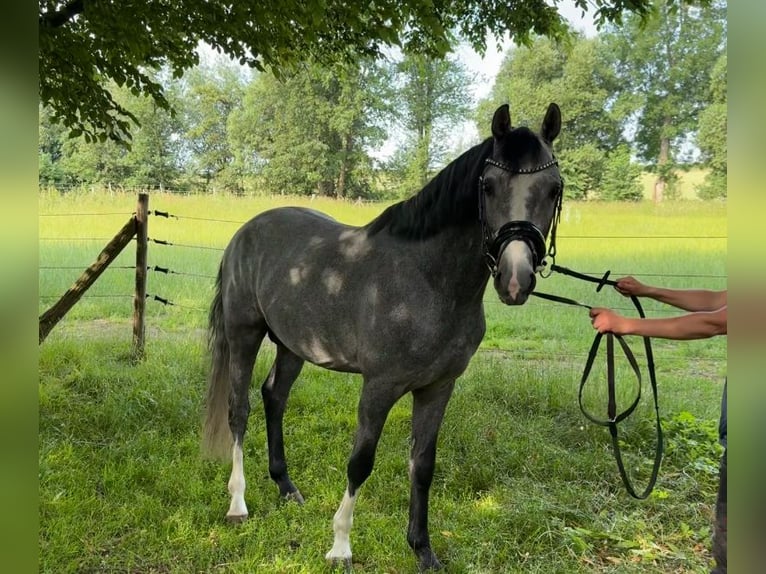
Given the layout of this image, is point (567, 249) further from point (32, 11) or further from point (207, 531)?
point (32, 11)

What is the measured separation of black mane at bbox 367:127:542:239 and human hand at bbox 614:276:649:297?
2.36 feet

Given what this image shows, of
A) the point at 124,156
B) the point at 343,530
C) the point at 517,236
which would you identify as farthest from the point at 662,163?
the point at 124,156

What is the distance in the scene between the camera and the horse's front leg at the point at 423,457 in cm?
254

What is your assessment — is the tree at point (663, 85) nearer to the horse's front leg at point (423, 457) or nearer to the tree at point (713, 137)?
the tree at point (713, 137)

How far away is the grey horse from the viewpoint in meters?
1.93

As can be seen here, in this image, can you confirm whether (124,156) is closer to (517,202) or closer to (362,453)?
(362,453)

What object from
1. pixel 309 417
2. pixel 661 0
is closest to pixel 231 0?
pixel 309 417

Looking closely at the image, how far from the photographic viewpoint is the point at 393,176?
8.65m

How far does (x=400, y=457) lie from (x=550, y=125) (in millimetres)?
2417

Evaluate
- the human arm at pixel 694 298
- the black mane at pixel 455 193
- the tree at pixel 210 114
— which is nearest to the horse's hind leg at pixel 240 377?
the black mane at pixel 455 193

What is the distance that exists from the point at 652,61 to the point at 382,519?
920cm

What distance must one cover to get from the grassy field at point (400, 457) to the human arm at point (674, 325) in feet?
4.63

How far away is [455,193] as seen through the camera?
2.21m

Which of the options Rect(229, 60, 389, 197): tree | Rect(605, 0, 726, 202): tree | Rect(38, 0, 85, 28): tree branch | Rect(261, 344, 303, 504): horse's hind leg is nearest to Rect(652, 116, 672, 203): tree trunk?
Rect(605, 0, 726, 202): tree
